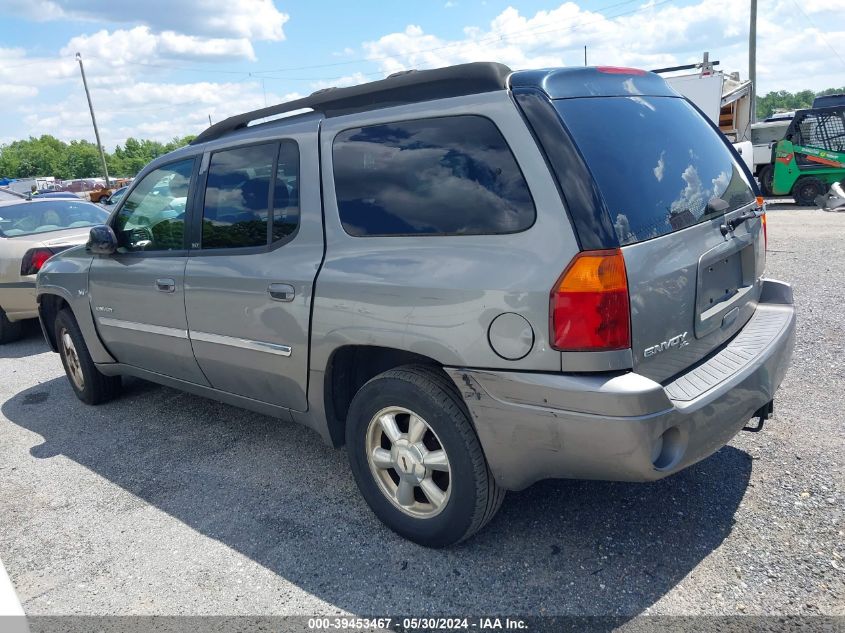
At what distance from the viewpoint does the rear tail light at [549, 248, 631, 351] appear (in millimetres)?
2209

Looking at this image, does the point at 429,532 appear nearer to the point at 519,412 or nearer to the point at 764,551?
the point at 519,412

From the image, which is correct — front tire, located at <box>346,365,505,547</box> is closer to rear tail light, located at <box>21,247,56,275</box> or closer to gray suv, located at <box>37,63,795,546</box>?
gray suv, located at <box>37,63,795,546</box>

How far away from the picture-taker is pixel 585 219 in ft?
7.30

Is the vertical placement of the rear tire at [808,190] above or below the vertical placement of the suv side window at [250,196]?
below

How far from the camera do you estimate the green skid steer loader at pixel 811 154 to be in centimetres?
1480

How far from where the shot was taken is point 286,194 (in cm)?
318

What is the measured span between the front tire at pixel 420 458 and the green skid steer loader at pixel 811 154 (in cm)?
1590

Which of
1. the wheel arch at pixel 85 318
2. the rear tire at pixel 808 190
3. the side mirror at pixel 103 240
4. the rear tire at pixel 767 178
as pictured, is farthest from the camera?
the rear tire at pixel 767 178

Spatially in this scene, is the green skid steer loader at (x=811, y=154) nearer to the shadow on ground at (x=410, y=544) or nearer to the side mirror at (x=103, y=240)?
the shadow on ground at (x=410, y=544)

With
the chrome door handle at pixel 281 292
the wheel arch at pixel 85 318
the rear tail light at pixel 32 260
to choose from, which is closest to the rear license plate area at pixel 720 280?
the chrome door handle at pixel 281 292

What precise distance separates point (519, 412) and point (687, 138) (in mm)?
1517

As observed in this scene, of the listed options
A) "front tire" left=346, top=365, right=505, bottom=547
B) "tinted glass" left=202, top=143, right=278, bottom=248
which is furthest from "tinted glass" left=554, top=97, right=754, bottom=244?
"tinted glass" left=202, top=143, right=278, bottom=248

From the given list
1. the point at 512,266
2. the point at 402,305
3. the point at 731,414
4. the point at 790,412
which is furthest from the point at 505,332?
the point at 790,412

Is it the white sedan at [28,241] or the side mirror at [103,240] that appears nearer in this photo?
the side mirror at [103,240]
